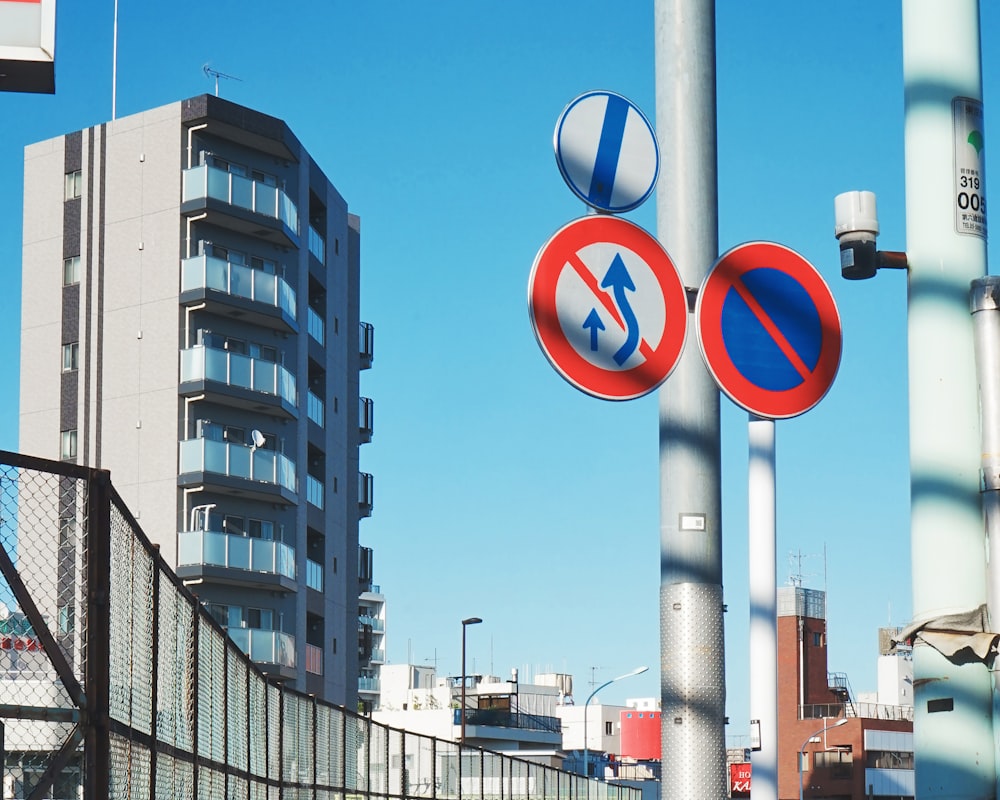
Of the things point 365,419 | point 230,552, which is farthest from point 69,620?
point 365,419

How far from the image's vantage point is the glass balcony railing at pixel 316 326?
56188 millimetres

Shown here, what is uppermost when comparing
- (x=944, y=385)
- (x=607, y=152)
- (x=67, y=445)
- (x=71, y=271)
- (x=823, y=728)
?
(x=71, y=271)

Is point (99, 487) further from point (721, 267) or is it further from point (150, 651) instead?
point (721, 267)

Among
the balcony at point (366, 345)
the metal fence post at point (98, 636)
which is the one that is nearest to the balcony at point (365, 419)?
the balcony at point (366, 345)

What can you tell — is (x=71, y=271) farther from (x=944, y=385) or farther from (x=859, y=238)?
(x=944, y=385)

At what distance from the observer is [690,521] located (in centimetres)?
500

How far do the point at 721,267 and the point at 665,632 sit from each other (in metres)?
1.22

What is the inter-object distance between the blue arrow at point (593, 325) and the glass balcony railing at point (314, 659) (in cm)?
5099

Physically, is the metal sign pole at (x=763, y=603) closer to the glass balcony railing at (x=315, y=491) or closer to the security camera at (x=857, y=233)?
the security camera at (x=857, y=233)

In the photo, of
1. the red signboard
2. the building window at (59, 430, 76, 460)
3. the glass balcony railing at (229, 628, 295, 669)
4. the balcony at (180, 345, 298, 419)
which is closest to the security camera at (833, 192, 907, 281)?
the glass balcony railing at (229, 628, 295, 669)

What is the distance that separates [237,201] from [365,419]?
1617 cm

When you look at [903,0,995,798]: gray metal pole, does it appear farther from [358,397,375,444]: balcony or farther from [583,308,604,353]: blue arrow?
[358,397,375,444]: balcony

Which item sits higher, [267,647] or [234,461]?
[234,461]

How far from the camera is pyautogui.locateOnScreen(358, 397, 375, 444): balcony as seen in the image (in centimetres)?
6488
